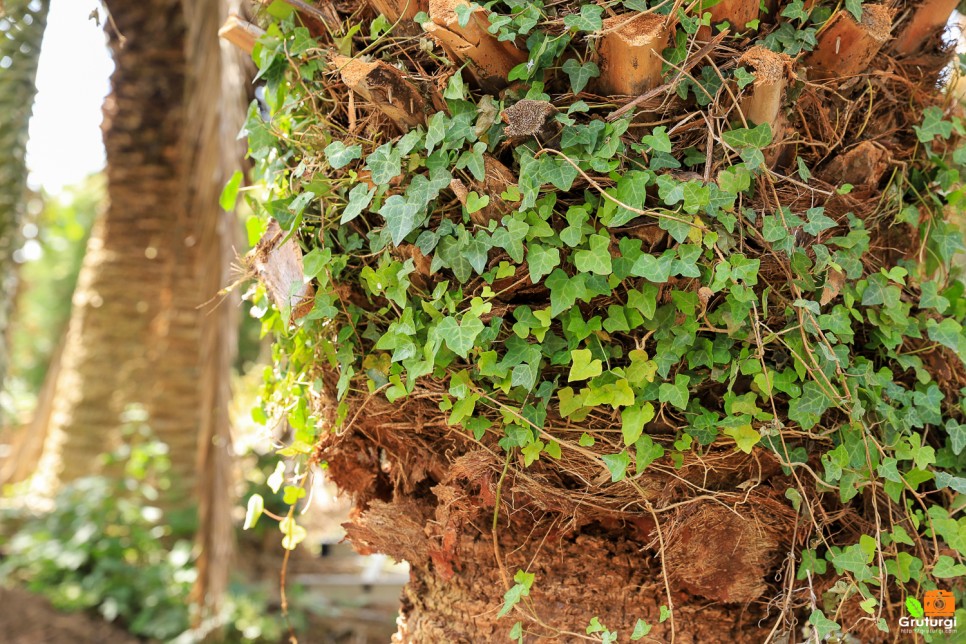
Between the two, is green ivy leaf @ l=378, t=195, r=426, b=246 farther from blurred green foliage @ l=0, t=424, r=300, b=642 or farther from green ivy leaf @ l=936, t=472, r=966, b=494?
blurred green foliage @ l=0, t=424, r=300, b=642

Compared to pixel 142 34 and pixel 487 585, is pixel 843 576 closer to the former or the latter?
pixel 487 585

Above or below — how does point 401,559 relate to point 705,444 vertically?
below

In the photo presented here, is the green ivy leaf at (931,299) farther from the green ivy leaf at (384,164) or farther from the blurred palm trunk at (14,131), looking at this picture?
the blurred palm trunk at (14,131)

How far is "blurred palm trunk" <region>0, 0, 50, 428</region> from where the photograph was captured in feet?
9.21

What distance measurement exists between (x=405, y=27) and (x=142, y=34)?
3.92 metres

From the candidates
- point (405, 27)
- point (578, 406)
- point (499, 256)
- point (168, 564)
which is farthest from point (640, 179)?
point (168, 564)

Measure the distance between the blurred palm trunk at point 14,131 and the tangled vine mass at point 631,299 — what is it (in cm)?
197

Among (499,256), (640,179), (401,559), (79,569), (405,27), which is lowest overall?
(79,569)

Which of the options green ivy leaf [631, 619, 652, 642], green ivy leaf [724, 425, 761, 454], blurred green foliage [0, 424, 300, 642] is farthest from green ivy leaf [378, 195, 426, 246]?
blurred green foliage [0, 424, 300, 642]

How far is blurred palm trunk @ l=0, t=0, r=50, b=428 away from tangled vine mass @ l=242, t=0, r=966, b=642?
1.97 m

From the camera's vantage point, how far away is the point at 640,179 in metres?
1.09

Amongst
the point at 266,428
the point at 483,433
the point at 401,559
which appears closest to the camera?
the point at 483,433

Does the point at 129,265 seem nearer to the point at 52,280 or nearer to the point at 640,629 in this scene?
the point at 640,629

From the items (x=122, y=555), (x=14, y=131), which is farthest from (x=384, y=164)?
(x=122, y=555)
